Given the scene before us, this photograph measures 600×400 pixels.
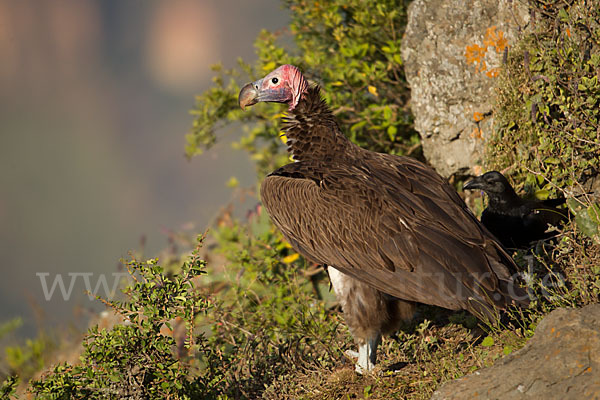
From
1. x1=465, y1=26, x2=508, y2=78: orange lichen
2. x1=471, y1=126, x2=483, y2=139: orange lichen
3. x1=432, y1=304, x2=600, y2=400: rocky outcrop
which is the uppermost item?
x1=465, y1=26, x2=508, y2=78: orange lichen

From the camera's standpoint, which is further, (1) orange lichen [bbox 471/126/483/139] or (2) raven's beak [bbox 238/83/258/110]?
(1) orange lichen [bbox 471/126/483/139]

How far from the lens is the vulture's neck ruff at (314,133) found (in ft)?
13.8

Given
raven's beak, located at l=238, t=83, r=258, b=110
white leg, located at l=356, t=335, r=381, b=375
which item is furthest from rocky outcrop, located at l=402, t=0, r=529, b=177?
white leg, located at l=356, t=335, r=381, b=375

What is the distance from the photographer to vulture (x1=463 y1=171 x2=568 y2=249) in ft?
14.1

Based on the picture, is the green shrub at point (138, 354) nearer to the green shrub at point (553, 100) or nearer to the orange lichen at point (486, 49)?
the green shrub at point (553, 100)

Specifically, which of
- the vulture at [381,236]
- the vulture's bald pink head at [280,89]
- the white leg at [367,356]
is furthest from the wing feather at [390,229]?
the vulture's bald pink head at [280,89]

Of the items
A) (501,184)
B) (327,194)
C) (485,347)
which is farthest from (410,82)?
(485,347)

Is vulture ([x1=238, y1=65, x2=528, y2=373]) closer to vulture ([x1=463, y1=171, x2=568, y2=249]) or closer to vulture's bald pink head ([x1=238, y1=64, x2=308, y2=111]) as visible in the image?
vulture's bald pink head ([x1=238, y1=64, x2=308, y2=111])

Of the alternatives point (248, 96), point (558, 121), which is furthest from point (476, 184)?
point (248, 96)

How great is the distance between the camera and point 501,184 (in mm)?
4320

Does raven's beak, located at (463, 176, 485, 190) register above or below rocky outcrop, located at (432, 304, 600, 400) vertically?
above

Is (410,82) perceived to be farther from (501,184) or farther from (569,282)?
(569,282)

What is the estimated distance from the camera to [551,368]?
7.97ft

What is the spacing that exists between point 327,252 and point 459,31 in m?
2.54
